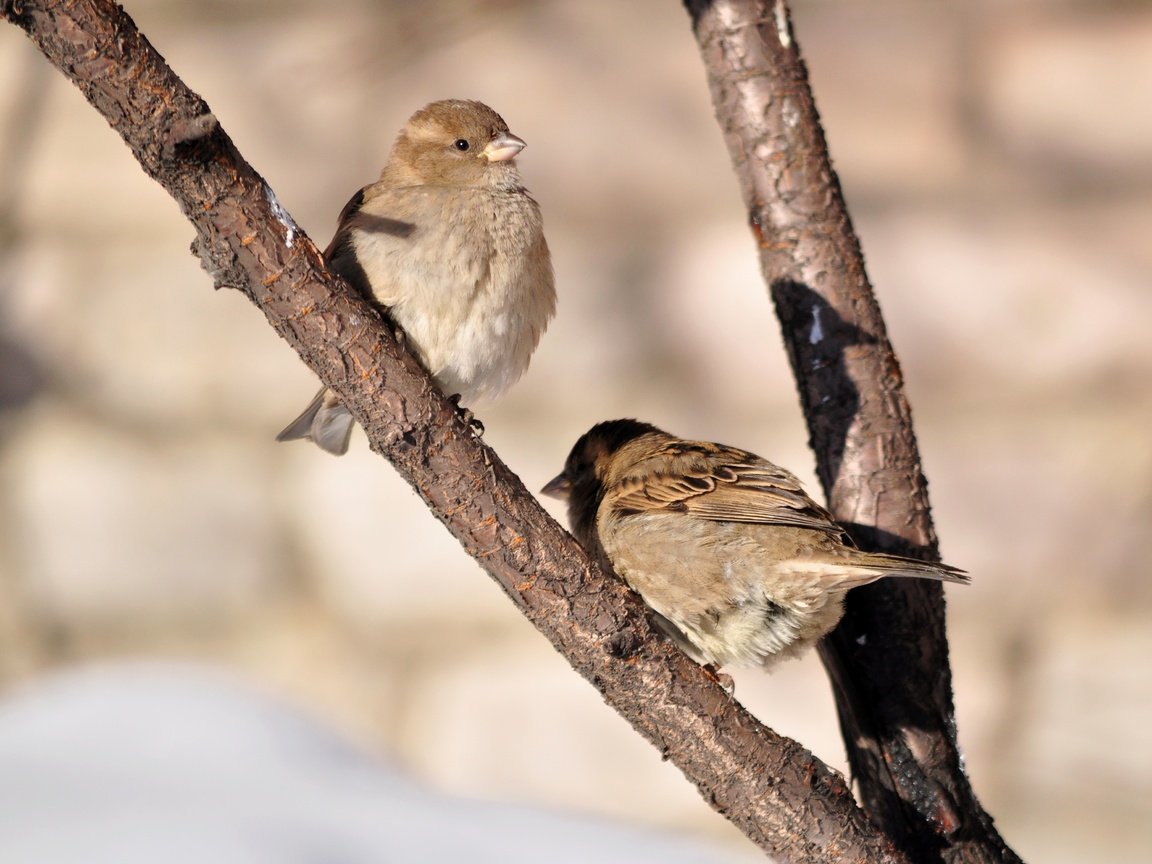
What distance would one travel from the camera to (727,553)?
8.26ft

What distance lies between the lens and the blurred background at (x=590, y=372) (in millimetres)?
5293

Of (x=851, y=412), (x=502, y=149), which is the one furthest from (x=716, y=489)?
(x=502, y=149)

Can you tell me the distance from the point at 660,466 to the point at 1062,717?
3.39 meters

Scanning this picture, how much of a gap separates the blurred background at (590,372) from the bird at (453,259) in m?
2.66

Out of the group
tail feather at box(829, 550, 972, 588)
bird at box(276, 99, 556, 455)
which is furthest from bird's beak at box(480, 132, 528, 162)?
tail feather at box(829, 550, 972, 588)

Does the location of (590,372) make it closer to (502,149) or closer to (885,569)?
(502,149)

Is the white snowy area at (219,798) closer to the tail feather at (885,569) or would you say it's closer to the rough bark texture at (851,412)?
the rough bark texture at (851,412)

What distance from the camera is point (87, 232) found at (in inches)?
223

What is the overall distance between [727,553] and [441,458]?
0.85m

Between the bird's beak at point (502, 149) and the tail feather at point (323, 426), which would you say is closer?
Answer: the tail feather at point (323, 426)

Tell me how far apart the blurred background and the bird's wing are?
2.72 m

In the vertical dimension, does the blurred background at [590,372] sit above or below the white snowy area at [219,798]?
above

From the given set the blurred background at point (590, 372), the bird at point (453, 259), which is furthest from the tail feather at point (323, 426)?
the blurred background at point (590, 372)

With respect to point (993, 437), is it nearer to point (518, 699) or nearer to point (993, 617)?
point (993, 617)
